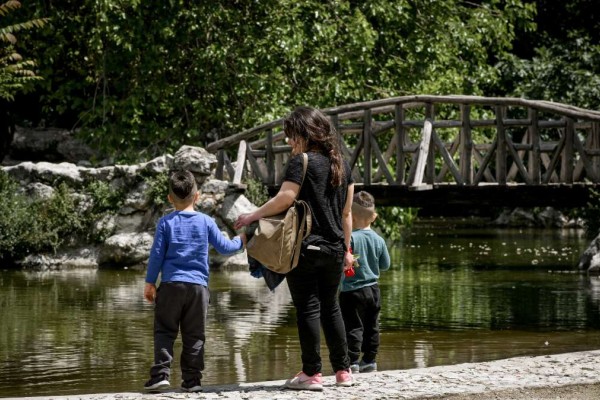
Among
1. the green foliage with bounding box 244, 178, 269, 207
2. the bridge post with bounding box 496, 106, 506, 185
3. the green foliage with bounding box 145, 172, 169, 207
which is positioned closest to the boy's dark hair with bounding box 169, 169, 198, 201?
the bridge post with bounding box 496, 106, 506, 185

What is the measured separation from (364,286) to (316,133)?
69.4 inches

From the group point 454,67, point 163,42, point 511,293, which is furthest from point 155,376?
point 454,67

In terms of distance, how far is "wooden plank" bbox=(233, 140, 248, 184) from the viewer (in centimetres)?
2092

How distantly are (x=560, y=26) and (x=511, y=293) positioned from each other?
22854 mm

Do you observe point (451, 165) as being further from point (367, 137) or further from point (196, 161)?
point (196, 161)

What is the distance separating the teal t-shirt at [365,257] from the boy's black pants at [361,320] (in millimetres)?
51

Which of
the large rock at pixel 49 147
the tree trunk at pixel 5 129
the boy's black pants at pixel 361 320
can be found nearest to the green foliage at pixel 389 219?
the large rock at pixel 49 147

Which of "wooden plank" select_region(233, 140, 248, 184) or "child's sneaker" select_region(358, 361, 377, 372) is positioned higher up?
"wooden plank" select_region(233, 140, 248, 184)

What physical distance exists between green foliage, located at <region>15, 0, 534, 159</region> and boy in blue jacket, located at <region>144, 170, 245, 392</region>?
15.8m

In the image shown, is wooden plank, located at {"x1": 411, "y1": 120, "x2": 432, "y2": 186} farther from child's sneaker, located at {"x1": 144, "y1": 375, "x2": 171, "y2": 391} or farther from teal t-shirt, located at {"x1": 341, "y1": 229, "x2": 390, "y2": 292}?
child's sneaker, located at {"x1": 144, "y1": 375, "x2": 171, "y2": 391}

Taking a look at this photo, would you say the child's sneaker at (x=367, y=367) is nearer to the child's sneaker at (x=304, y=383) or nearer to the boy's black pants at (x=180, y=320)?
the child's sneaker at (x=304, y=383)

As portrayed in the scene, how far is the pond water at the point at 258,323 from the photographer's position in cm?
938

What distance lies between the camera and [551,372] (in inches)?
301

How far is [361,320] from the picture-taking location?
8773 mm
